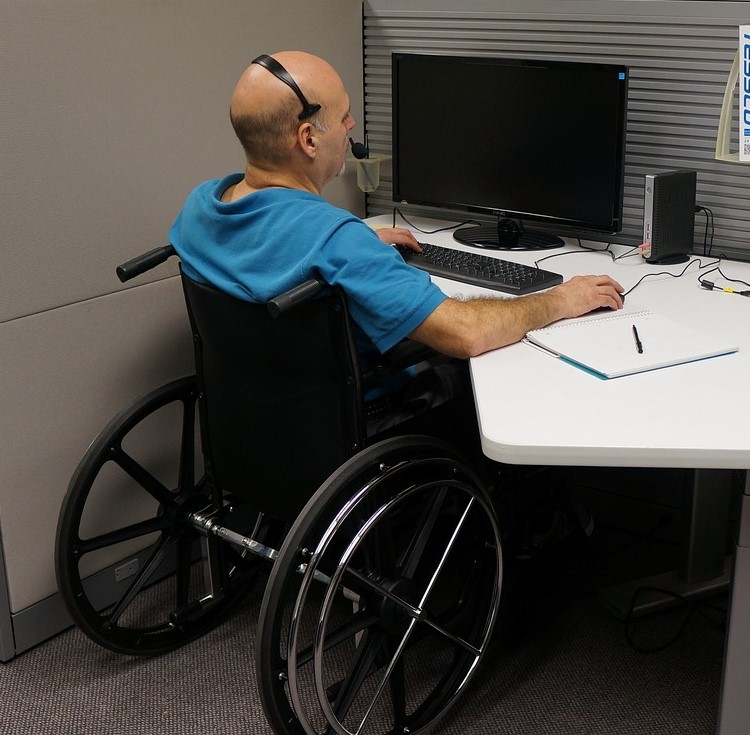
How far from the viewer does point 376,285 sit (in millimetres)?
1492

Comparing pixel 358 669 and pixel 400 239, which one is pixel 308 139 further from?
pixel 358 669

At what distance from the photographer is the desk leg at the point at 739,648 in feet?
4.85

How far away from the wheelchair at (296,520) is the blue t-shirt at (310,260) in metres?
0.04

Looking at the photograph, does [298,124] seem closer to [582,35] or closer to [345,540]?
[345,540]

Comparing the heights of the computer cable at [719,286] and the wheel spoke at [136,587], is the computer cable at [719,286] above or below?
above

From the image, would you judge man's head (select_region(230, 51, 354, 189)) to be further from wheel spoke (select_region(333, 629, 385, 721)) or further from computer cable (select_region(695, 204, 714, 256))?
computer cable (select_region(695, 204, 714, 256))

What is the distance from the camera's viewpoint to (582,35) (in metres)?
2.19

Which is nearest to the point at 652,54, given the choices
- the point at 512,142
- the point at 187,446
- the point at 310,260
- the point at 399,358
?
the point at 512,142

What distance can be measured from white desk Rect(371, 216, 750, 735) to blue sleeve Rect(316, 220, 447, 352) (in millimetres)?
136

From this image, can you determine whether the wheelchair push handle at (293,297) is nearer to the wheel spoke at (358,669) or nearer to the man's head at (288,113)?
the man's head at (288,113)

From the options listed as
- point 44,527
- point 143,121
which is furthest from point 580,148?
→ point 44,527

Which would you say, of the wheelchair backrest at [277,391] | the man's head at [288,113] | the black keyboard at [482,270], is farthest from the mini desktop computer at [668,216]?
the wheelchair backrest at [277,391]

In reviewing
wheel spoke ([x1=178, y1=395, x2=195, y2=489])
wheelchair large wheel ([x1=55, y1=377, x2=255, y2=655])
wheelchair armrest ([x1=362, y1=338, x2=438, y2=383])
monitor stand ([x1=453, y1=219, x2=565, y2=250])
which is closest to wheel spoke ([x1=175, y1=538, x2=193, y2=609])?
wheelchair large wheel ([x1=55, y1=377, x2=255, y2=655])

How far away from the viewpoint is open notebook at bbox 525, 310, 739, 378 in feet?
4.96
